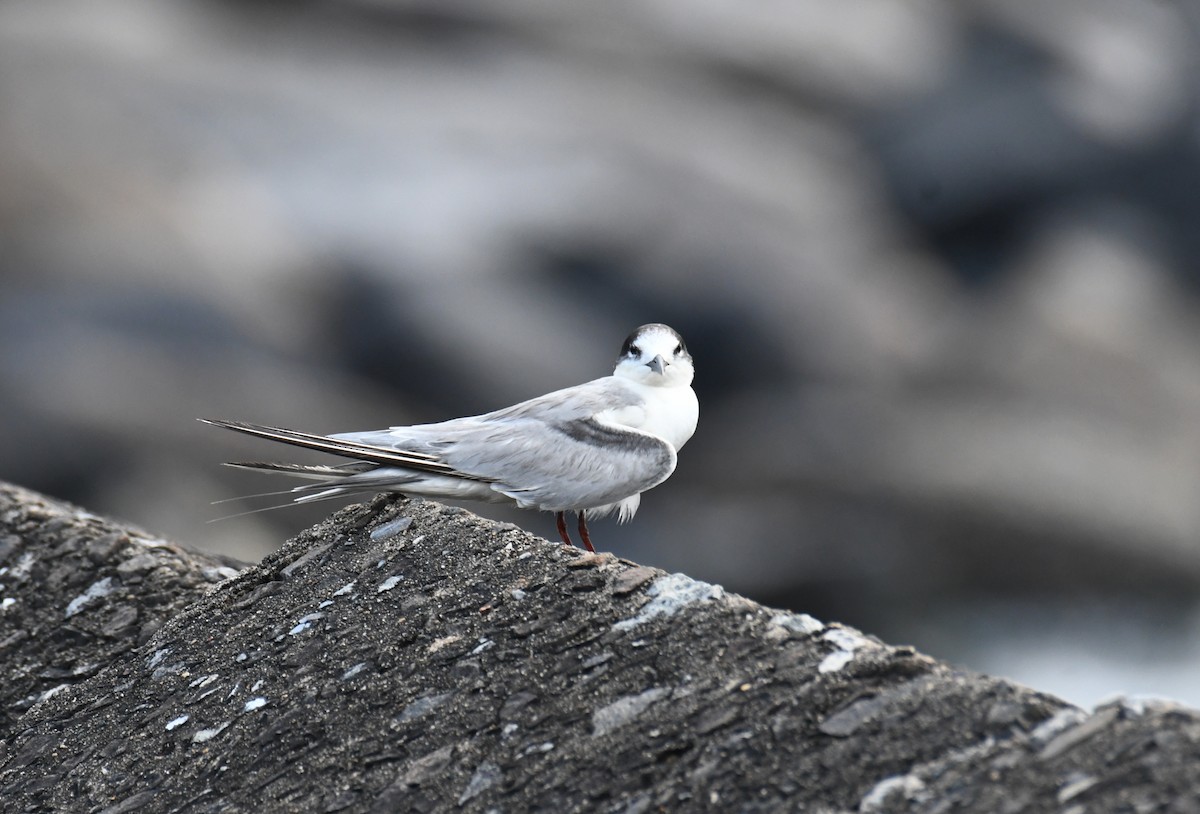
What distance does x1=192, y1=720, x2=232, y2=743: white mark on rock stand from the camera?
14.7 ft

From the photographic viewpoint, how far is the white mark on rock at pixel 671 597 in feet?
13.8

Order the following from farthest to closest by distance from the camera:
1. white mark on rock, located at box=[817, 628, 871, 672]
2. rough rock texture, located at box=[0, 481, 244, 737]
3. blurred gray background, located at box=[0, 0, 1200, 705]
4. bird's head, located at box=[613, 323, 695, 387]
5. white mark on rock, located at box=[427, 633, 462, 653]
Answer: blurred gray background, located at box=[0, 0, 1200, 705] → bird's head, located at box=[613, 323, 695, 387] → rough rock texture, located at box=[0, 481, 244, 737] → white mark on rock, located at box=[427, 633, 462, 653] → white mark on rock, located at box=[817, 628, 871, 672]

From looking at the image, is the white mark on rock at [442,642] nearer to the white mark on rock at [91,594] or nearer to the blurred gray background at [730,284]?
the white mark on rock at [91,594]

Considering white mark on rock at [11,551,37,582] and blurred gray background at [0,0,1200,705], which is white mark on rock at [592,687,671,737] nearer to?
white mark on rock at [11,551,37,582]

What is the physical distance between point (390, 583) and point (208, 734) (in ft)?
2.65

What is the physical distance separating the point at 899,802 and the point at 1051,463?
20.2 metres

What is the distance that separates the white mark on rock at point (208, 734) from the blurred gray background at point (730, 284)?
43.9ft

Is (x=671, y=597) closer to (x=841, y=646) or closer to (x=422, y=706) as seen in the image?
(x=841, y=646)

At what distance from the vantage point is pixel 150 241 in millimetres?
21828

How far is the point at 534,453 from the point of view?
639 centimetres

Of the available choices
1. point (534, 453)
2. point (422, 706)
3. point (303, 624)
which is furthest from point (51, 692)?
point (534, 453)

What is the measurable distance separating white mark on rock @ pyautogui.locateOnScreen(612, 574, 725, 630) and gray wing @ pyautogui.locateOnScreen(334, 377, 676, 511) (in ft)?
6.61

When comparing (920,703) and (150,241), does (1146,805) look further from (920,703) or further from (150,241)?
(150,241)

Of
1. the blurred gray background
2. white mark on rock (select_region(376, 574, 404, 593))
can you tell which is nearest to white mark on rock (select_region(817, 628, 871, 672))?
white mark on rock (select_region(376, 574, 404, 593))
